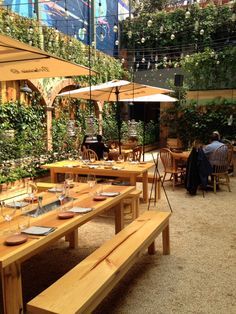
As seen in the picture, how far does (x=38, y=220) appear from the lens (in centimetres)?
256

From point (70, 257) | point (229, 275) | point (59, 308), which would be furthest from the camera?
point (70, 257)

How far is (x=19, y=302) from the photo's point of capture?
2.14 metres

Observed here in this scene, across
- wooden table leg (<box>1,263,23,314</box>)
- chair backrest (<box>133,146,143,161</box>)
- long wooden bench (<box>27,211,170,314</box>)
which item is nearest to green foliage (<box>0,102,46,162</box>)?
chair backrest (<box>133,146,143,161</box>)

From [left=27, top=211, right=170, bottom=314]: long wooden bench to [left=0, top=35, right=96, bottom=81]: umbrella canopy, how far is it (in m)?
1.80

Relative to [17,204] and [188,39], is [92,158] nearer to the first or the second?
[17,204]

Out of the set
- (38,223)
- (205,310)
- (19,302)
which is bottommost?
(205,310)

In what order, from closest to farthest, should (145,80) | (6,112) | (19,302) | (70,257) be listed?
(19,302), (70,257), (6,112), (145,80)

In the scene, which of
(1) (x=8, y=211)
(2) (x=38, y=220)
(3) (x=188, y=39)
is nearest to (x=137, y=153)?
(1) (x=8, y=211)

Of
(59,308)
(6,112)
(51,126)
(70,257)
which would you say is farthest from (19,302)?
(51,126)

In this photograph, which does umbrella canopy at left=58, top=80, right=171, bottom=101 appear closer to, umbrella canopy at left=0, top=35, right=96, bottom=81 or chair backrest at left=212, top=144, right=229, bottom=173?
chair backrest at left=212, top=144, right=229, bottom=173

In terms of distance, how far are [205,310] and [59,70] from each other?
9.23ft

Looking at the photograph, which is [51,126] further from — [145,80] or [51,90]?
[145,80]

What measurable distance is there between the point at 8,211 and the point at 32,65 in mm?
1670

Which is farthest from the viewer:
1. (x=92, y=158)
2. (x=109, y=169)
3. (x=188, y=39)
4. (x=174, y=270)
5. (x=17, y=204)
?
(x=188, y=39)
